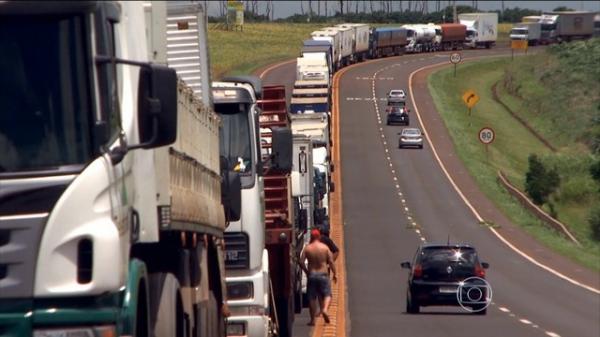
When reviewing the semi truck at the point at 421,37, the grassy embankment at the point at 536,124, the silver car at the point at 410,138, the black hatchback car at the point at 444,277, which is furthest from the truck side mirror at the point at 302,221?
the semi truck at the point at 421,37

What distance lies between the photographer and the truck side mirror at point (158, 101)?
7.98 m

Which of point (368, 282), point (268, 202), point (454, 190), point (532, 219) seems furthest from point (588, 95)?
point (268, 202)

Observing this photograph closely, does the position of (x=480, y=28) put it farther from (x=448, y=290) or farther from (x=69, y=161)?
(x=69, y=161)

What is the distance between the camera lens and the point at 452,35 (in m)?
127

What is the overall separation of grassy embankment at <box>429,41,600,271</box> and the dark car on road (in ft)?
9.81

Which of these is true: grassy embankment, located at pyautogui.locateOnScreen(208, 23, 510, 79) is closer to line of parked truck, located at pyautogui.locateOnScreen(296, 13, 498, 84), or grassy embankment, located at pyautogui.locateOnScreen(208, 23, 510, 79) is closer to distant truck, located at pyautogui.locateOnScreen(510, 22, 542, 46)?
line of parked truck, located at pyautogui.locateOnScreen(296, 13, 498, 84)

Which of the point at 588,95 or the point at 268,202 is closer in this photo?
the point at 268,202

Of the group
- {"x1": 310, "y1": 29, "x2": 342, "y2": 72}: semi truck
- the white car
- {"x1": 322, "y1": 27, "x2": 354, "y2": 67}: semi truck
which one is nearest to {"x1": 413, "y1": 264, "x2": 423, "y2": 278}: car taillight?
the white car

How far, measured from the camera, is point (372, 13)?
6245 inches

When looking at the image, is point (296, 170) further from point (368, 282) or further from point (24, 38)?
point (24, 38)

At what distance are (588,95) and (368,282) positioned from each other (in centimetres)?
7127

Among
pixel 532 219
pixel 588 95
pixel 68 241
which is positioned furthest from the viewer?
pixel 588 95

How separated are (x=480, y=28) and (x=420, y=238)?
80383mm

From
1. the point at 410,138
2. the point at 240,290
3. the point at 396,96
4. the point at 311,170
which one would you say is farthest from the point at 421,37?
the point at 240,290
